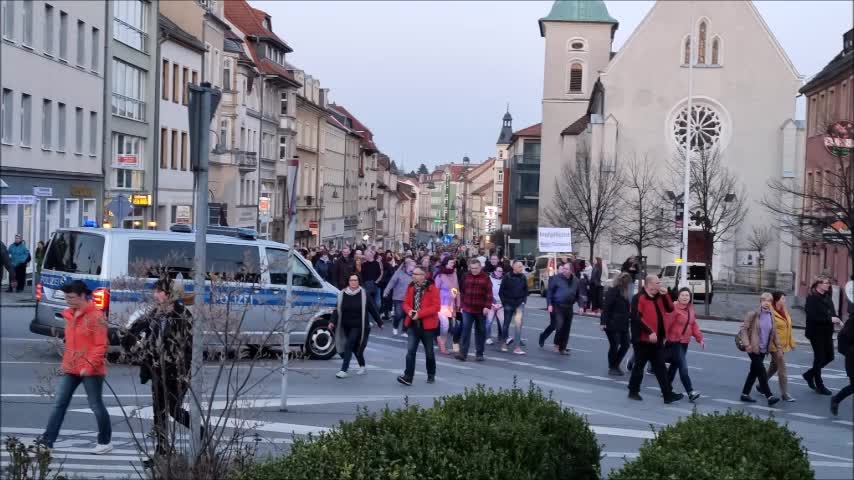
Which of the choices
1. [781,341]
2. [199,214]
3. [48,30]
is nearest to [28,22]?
[48,30]

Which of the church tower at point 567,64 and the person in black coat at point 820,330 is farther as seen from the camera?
the church tower at point 567,64

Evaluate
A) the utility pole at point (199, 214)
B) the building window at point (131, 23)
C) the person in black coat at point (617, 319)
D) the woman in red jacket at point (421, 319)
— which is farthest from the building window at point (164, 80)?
the utility pole at point (199, 214)

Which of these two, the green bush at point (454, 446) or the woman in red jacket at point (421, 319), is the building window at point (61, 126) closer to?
the woman in red jacket at point (421, 319)

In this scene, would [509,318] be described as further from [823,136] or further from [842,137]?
[823,136]

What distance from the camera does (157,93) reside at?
44.8m

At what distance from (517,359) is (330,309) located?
374cm

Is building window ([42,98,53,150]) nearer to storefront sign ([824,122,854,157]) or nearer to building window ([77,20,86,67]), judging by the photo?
building window ([77,20,86,67])

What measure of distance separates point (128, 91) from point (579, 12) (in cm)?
Answer: 5003

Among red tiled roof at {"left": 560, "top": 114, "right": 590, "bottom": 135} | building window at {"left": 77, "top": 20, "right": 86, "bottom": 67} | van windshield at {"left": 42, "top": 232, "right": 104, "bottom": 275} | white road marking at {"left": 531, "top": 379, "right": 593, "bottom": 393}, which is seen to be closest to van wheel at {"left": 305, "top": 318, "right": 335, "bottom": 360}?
van windshield at {"left": 42, "top": 232, "right": 104, "bottom": 275}

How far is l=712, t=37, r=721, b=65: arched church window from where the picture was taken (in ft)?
217

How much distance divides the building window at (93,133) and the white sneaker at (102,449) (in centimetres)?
2785

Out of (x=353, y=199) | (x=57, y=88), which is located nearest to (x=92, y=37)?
(x=57, y=88)

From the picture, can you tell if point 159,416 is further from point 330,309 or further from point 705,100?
point 705,100

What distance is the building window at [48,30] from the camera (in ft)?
94.7
